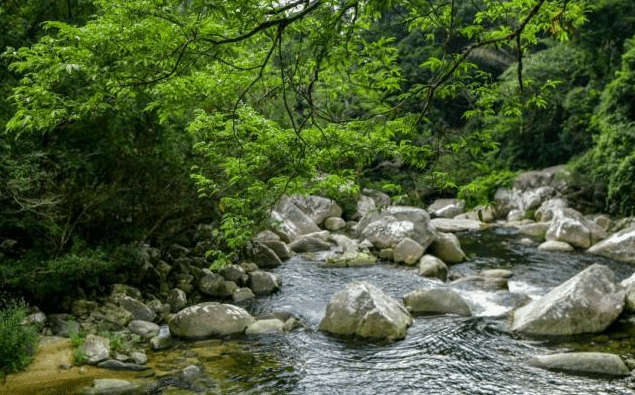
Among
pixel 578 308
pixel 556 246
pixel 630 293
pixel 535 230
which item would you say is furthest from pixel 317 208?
pixel 578 308

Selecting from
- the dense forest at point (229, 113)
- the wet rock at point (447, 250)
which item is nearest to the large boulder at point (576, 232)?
the dense forest at point (229, 113)

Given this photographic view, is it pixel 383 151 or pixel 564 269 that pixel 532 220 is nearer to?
pixel 564 269

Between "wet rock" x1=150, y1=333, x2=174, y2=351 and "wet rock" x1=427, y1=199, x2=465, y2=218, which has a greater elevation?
"wet rock" x1=427, y1=199, x2=465, y2=218

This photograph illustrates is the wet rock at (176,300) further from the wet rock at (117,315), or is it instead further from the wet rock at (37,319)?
the wet rock at (37,319)

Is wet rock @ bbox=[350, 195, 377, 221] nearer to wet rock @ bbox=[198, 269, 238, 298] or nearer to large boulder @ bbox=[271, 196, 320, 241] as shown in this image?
large boulder @ bbox=[271, 196, 320, 241]

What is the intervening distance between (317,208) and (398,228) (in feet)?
21.8

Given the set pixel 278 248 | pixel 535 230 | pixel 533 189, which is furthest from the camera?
pixel 533 189

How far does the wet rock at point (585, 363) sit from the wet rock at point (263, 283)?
19.6 feet

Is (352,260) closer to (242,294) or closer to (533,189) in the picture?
(242,294)

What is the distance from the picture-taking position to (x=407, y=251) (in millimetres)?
14172

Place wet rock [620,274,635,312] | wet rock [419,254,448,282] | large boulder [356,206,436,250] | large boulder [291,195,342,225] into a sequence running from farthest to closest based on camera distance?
large boulder [291,195,342,225]
large boulder [356,206,436,250]
wet rock [419,254,448,282]
wet rock [620,274,635,312]

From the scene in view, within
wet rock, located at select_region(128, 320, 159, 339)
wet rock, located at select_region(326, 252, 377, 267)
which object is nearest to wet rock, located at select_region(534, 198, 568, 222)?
wet rock, located at select_region(326, 252, 377, 267)

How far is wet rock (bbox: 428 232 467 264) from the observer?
14430 millimetres

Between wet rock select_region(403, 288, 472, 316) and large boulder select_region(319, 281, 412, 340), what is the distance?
0.66m
